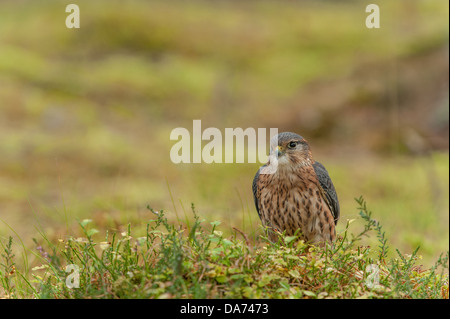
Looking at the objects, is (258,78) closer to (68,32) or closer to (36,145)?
(68,32)

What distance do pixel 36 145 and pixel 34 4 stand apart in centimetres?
2096

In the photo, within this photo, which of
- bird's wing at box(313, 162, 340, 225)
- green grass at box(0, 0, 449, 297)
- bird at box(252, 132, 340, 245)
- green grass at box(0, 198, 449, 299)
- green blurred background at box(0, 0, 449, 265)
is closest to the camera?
green grass at box(0, 198, 449, 299)

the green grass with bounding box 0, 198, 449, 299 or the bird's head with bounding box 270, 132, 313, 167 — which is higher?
the bird's head with bounding box 270, 132, 313, 167

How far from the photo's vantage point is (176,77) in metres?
22.4

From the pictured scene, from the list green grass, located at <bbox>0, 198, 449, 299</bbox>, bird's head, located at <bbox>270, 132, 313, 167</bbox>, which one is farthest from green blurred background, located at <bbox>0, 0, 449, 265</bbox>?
bird's head, located at <bbox>270, 132, 313, 167</bbox>

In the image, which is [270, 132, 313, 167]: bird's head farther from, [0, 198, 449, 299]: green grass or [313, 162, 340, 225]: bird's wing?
[0, 198, 449, 299]: green grass

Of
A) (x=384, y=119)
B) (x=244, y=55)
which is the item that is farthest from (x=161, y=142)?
(x=244, y=55)

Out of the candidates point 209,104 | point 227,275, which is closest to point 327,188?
point 227,275

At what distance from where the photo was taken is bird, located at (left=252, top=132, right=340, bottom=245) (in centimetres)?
464

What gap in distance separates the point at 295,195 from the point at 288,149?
0.41 meters

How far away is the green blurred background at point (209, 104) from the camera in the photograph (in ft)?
29.2

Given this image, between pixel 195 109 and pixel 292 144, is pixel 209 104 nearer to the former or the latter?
pixel 195 109

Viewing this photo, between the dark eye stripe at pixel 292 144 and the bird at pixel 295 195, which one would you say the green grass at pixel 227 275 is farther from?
the dark eye stripe at pixel 292 144
